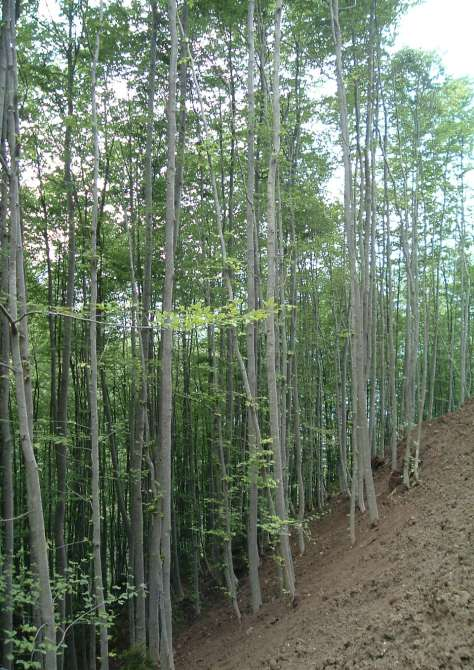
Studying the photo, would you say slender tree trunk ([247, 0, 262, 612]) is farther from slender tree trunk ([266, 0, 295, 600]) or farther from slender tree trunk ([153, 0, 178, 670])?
slender tree trunk ([153, 0, 178, 670])

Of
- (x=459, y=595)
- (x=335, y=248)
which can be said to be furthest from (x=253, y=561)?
(x=335, y=248)

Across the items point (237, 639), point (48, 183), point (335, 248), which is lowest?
point (237, 639)

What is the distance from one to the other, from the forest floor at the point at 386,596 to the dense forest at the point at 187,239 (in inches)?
16.8

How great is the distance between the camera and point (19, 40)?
6176 millimetres

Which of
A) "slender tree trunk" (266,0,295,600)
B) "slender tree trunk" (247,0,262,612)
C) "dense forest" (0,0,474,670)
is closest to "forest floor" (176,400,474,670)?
"dense forest" (0,0,474,670)

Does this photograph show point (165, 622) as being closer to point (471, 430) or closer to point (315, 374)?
point (471, 430)

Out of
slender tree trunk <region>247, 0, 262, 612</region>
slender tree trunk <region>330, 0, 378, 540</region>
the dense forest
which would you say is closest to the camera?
the dense forest

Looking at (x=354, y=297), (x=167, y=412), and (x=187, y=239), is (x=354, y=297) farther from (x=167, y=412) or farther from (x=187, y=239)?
(x=187, y=239)

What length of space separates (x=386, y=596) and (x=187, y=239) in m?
6.51

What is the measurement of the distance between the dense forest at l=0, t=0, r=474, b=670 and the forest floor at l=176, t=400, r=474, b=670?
1.40 ft

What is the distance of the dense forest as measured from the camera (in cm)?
560

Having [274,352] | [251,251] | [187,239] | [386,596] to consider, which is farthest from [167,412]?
[187,239]

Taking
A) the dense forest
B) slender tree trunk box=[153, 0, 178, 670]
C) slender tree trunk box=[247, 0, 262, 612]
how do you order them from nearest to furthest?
slender tree trunk box=[153, 0, 178, 670], the dense forest, slender tree trunk box=[247, 0, 262, 612]

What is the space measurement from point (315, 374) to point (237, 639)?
7141 millimetres
